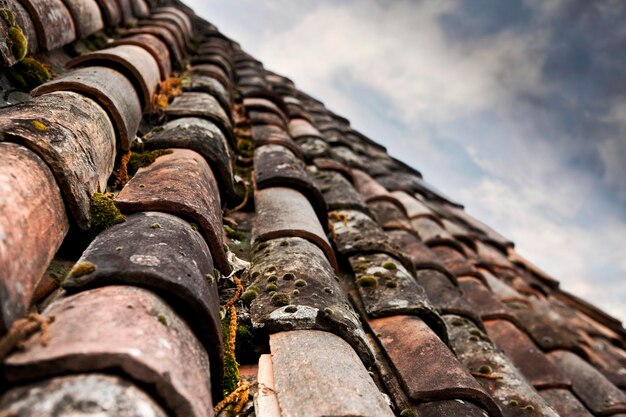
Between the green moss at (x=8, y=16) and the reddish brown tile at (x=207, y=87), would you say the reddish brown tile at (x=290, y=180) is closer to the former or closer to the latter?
the reddish brown tile at (x=207, y=87)

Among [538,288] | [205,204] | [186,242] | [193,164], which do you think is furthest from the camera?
[538,288]

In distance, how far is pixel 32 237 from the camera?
1.10 m

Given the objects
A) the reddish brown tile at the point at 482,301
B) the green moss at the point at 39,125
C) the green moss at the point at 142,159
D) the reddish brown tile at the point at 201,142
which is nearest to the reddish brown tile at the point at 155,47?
the reddish brown tile at the point at 201,142

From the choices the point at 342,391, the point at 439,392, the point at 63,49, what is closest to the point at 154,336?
the point at 342,391

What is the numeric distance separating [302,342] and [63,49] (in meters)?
2.49

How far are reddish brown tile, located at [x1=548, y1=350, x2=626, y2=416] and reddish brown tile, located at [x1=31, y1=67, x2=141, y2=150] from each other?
3.07 meters

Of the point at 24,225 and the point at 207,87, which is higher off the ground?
the point at 207,87

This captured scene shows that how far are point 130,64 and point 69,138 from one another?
1158 mm

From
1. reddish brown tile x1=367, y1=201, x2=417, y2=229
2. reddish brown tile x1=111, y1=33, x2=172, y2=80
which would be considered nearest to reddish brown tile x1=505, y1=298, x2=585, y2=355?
reddish brown tile x1=367, y1=201, x2=417, y2=229

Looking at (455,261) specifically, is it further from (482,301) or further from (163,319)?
(163,319)

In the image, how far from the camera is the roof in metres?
0.94

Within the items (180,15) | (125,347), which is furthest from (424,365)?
(180,15)

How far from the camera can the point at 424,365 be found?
1716 mm

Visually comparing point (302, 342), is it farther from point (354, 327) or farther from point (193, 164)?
point (193, 164)
